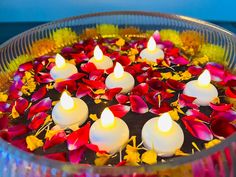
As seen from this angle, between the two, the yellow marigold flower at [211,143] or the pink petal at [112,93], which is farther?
the pink petal at [112,93]

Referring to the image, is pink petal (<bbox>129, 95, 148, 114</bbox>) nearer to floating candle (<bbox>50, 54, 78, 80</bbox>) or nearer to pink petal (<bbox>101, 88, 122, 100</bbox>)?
pink petal (<bbox>101, 88, 122, 100</bbox>)

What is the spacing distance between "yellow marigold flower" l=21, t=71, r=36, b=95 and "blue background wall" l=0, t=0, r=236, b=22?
53cm

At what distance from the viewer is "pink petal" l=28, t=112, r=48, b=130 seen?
2.22 feet

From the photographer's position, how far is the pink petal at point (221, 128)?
0.63 meters

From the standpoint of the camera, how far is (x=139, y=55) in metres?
0.87

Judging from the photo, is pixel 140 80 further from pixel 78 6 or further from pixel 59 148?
pixel 78 6

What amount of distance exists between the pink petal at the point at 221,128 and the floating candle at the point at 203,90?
6cm

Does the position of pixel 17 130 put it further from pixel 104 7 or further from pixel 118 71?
pixel 104 7

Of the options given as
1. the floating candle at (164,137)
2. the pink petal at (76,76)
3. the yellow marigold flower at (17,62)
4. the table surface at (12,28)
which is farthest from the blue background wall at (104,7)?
the floating candle at (164,137)

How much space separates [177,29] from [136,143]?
1.34 ft

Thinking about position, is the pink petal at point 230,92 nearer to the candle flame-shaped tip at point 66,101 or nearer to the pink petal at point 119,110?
the pink petal at point 119,110

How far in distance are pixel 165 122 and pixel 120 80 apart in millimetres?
189

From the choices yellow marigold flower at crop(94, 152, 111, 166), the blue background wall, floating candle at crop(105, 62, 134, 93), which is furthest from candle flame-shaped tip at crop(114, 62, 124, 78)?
the blue background wall

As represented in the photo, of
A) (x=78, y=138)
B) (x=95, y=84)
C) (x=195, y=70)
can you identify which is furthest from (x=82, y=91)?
(x=195, y=70)
